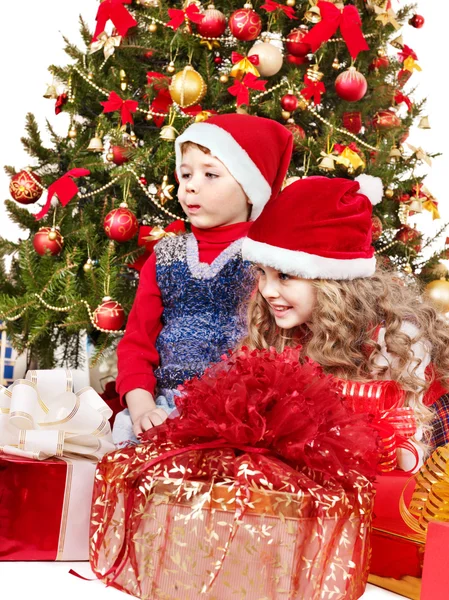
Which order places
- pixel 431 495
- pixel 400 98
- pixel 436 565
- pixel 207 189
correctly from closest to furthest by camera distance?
pixel 436 565
pixel 431 495
pixel 207 189
pixel 400 98

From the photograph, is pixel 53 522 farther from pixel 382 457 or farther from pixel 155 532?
pixel 382 457

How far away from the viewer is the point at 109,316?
1761 mm

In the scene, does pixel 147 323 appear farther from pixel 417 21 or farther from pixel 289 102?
pixel 417 21

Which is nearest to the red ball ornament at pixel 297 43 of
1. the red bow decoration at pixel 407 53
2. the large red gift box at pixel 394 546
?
the red bow decoration at pixel 407 53

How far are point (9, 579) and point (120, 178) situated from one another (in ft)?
3.58

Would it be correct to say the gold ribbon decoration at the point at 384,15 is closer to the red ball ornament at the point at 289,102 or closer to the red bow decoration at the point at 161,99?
the red ball ornament at the point at 289,102

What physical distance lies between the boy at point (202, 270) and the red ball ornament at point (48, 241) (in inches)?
13.4

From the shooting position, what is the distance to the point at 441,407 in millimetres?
1468

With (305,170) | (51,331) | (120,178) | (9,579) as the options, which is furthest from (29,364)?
(9,579)

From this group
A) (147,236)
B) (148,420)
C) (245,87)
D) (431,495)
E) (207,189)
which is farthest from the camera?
(147,236)

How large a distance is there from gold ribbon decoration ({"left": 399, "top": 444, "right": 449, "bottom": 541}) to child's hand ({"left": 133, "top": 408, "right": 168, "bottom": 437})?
56cm

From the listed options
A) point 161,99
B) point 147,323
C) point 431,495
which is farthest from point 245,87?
point 431,495

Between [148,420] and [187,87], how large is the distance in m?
0.78

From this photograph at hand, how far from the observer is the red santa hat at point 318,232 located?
131cm
